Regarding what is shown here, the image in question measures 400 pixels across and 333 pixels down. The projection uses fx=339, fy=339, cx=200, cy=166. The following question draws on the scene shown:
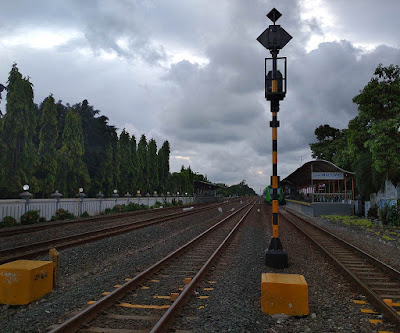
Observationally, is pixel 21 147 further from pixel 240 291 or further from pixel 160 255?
pixel 240 291

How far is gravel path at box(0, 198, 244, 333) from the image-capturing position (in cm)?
515

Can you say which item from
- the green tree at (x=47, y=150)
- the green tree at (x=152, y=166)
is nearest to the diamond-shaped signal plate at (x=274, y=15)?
the green tree at (x=47, y=150)

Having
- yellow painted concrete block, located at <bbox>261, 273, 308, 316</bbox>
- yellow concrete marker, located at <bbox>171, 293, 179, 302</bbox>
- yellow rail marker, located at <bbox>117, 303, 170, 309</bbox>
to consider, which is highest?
yellow painted concrete block, located at <bbox>261, 273, 308, 316</bbox>

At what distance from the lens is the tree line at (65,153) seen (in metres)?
23.4

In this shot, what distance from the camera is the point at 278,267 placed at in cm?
869

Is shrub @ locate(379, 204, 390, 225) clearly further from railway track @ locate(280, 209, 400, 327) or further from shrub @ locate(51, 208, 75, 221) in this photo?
shrub @ locate(51, 208, 75, 221)

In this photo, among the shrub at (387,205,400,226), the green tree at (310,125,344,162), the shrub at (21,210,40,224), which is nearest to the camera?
the shrub at (21,210,40,224)

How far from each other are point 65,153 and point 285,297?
29.0 metres

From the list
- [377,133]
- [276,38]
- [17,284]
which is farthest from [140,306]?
[377,133]

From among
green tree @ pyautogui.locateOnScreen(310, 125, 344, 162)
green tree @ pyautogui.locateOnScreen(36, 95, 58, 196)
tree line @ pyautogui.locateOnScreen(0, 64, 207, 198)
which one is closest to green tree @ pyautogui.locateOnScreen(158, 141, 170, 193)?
tree line @ pyautogui.locateOnScreen(0, 64, 207, 198)

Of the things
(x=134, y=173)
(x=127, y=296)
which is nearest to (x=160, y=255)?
(x=127, y=296)

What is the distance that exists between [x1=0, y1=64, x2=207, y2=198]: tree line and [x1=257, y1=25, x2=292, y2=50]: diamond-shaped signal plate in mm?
19949

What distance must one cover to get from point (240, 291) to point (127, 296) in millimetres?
2148

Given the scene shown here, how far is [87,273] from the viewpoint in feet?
27.2
